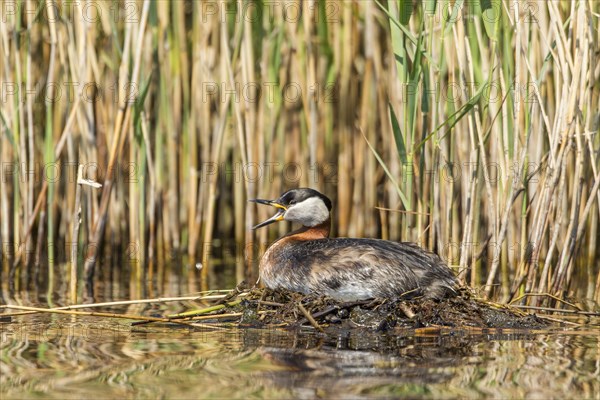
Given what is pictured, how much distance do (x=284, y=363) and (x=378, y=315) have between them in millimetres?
1060

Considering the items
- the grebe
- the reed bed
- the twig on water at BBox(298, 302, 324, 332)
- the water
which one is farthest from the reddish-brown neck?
the water

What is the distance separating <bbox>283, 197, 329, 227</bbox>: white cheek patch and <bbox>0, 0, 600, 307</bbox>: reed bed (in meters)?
0.55

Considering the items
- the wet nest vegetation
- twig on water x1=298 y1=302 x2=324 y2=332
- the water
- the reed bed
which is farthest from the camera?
the reed bed

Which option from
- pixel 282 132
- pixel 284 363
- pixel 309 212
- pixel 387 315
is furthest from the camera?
pixel 282 132

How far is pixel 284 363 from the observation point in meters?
4.51

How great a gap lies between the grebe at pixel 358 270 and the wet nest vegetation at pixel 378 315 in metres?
0.11

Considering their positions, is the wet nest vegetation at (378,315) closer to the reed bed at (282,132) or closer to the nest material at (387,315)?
the nest material at (387,315)

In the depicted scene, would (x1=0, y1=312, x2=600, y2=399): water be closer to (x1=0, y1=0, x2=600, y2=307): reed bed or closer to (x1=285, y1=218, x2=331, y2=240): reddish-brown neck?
(x1=0, y1=0, x2=600, y2=307): reed bed

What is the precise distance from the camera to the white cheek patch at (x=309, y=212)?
6.59m

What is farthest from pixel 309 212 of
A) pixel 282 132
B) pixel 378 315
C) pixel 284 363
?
pixel 282 132

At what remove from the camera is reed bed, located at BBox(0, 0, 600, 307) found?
608cm

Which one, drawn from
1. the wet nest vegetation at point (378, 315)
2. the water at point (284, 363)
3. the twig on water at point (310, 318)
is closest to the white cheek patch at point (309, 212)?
the wet nest vegetation at point (378, 315)

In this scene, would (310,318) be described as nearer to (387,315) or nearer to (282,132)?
(387,315)

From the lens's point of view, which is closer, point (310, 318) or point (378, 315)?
point (310, 318)
